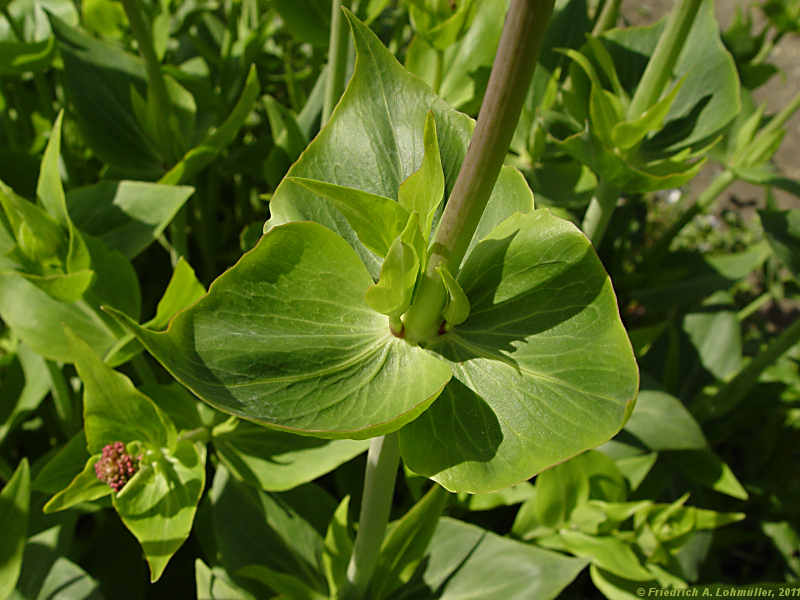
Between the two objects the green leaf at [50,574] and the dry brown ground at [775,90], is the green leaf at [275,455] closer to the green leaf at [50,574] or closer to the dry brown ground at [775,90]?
the green leaf at [50,574]

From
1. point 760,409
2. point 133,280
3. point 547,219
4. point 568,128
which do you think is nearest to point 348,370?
point 547,219

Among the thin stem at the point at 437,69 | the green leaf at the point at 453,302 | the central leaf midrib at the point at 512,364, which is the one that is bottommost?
the central leaf midrib at the point at 512,364

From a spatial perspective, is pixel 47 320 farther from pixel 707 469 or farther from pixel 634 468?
pixel 707 469

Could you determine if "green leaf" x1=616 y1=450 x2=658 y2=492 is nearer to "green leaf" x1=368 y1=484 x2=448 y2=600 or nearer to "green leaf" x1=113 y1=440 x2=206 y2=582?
"green leaf" x1=368 y1=484 x2=448 y2=600

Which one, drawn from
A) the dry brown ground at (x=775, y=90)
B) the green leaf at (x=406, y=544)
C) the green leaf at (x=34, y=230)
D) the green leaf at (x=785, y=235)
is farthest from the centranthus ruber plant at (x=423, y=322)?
the dry brown ground at (x=775, y=90)

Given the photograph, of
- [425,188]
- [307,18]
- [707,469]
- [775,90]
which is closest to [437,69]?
[307,18]

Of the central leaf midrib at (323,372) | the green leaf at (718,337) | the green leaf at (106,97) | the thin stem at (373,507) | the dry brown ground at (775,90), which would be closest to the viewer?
the central leaf midrib at (323,372)
